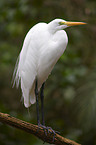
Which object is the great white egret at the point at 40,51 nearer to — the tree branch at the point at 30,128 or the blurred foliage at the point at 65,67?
the tree branch at the point at 30,128

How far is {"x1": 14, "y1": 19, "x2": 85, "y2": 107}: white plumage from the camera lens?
76.4 inches

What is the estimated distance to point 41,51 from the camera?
6.56ft

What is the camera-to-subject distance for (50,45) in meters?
1.95

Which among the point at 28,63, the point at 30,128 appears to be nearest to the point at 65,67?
the point at 28,63

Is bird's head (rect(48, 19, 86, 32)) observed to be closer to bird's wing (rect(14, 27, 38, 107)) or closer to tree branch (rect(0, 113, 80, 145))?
bird's wing (rect(14, 27, 38, 107))

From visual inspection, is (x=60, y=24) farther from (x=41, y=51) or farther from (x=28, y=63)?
(x=28, y=63)

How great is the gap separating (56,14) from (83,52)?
0.67 m

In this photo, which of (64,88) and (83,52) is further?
(83,52)

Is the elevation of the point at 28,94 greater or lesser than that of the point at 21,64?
lesser

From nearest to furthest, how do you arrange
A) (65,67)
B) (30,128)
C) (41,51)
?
1. (30,128)
2. (41,51)
3. (65,67)

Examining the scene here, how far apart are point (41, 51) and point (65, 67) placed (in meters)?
1.42

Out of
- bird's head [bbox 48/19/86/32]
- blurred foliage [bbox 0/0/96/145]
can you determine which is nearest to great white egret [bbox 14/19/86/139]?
bird's head [bbox 48/19/86/32]

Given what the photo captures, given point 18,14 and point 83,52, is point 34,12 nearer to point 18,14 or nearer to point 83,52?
point 18,14

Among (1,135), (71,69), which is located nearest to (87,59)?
(71,69)
